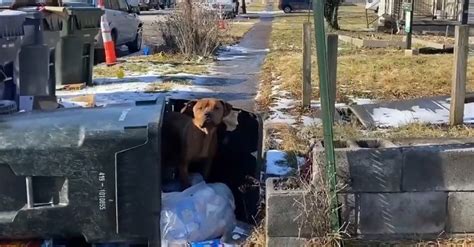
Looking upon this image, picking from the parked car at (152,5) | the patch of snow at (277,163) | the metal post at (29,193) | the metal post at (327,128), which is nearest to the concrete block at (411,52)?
the patch of snow at (277,163)

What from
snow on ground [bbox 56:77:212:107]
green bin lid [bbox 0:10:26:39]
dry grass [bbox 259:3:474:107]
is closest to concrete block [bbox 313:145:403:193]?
green bin lid [bbox 0:10:26:39]

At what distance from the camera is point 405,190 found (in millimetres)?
3773

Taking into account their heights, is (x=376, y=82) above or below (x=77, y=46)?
below

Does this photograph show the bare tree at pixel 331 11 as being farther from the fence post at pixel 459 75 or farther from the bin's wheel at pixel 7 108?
the bin's wheel at pixel 7 108

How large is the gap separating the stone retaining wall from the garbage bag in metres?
0.36

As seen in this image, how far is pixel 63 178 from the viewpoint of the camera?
3.55m

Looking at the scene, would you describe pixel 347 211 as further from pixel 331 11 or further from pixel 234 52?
pixel 331 11

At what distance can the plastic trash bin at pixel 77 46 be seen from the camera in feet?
32.1

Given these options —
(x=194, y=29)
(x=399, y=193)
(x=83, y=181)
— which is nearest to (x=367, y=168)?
(x=399, y=193)

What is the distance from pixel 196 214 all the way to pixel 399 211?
1.12 meters

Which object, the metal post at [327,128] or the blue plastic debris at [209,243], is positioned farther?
the blue plastic debris at [209,243]

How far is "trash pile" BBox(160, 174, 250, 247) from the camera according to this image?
380 centimetres

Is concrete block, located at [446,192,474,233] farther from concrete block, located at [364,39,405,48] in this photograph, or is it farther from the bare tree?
the bare tree

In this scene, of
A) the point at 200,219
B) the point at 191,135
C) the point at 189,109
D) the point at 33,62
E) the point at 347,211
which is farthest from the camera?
the point at 33,62
